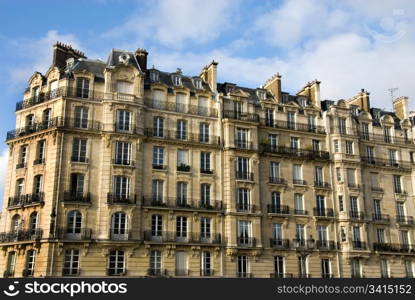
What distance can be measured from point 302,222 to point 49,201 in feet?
58.5

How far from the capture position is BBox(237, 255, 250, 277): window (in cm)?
3616

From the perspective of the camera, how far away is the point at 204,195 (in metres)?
37.0

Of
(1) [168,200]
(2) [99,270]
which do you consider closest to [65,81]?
(1) [168,200]

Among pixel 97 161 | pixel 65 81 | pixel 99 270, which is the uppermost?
pixel 65 81

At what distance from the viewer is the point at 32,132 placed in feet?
118

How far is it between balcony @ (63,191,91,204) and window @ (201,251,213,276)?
832 cm

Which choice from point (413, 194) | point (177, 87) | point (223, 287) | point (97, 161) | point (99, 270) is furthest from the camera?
point (413, 194)

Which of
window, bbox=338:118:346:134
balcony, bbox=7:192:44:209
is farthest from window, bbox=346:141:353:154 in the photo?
balcony, bbox=7:192:44:209

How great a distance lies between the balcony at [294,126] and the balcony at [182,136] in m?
4.76

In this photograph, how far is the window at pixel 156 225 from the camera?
3469cm

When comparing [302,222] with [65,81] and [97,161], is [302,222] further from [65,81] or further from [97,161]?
[65,81]

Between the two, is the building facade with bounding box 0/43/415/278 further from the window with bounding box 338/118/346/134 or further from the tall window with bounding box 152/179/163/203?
the window with bounding box 338/118/346/134

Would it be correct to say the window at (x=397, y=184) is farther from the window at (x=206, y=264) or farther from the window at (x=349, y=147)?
the window at (x=206, y=264)

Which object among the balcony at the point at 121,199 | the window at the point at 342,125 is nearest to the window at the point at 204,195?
the balcony at the point at 121,199
